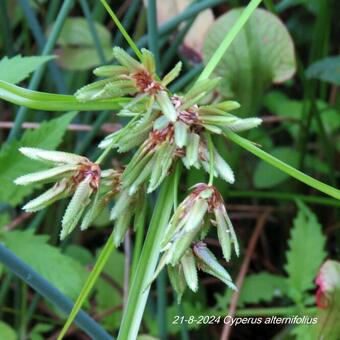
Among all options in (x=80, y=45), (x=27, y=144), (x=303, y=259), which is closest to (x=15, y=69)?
(x=27, y=144)

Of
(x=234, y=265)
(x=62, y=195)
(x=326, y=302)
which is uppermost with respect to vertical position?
(x=62, y=195)

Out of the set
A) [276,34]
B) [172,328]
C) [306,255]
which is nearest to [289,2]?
[276,34]

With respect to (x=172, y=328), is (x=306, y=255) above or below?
above

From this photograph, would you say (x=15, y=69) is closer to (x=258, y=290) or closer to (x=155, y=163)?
(x=155, y=163)

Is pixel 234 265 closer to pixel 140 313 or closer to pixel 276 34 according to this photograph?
pixel 276 34

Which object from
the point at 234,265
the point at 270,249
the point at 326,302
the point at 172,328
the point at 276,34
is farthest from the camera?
the point at 270,249

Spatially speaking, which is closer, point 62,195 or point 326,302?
point 62,195

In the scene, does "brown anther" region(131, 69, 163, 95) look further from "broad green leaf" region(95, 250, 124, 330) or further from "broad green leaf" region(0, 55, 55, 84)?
"broad green leaf" region(95, 250, 124, 330)
